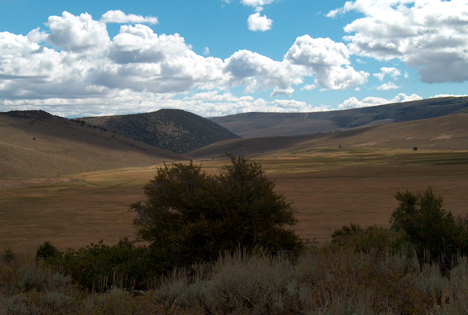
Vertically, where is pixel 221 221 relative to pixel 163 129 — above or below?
below

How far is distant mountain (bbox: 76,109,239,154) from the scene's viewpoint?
150 m

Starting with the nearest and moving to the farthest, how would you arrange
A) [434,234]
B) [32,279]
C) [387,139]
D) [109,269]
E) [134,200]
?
[32,279]
[434,234]
[109,269]
[134,200]
[387,139]

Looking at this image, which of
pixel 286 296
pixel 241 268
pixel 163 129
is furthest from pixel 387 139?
pixel 286 296

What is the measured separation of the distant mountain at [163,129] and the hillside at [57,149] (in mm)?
32279

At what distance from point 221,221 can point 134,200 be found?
2690 centimetres

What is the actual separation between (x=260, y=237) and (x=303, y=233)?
941cm

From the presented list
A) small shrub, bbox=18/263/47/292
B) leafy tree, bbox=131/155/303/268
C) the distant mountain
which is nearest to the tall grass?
small shrub, bbox=18/263/47/292

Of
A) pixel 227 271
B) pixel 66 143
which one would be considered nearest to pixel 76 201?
pixel 227 271

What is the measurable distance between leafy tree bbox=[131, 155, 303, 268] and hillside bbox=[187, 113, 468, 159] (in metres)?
68.6

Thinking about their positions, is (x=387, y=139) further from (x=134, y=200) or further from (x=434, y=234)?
(x=434, y=234)

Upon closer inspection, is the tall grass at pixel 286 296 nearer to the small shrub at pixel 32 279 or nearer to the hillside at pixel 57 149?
the small shrub at pixel 32 279

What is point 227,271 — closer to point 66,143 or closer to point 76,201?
point 76,201

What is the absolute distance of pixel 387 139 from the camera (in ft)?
352

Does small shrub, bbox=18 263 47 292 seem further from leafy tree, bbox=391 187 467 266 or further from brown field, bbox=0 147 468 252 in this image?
brown field, bbox=0 147 468 252
